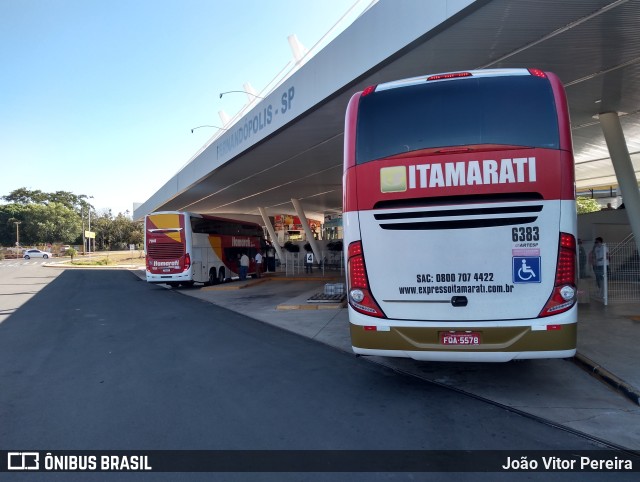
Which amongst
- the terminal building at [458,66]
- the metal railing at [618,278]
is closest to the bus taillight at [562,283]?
the terminal building at [458,66]

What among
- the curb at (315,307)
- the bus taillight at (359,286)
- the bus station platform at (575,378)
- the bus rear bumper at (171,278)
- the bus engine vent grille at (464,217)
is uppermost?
the bus engine vent grille at (464,217)

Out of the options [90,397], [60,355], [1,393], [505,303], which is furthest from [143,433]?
[60,355]

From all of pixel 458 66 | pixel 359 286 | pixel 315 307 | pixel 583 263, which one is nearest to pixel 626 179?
pixel 583 263

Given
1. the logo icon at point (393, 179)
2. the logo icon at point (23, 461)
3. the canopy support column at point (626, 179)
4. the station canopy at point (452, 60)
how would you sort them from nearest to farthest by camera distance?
the logo icon at point (23, 461) → the logo icon at point (393, 179) → the station canopy at point (452, 60) → the canopy support column at point (626, 179)

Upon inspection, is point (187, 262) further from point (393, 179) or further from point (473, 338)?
point (473, 338)

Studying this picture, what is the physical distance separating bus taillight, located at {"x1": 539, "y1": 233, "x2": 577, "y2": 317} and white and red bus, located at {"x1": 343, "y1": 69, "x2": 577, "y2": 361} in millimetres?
11

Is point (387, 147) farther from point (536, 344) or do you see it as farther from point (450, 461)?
point (450, 461)

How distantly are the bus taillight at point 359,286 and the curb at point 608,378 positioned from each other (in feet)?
10.0

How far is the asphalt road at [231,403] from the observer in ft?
14.1

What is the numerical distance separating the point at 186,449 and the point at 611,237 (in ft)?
68.2

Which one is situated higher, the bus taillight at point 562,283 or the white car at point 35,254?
the bus taillight at point 562,283

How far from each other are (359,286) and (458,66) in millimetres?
7585

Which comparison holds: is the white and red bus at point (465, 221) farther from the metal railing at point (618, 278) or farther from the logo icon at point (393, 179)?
the metal railing at point (618, 278)

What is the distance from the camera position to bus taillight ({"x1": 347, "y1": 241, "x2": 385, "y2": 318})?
534cm
